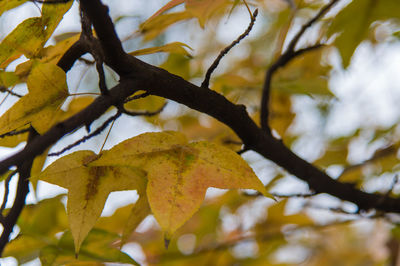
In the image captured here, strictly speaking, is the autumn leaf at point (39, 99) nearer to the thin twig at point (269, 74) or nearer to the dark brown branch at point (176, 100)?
the dark brown branch at point (176, 100)

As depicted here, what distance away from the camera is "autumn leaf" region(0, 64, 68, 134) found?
0.97 feet

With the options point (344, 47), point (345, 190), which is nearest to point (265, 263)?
point (345, 190)

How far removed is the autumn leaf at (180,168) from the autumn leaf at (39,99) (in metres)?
0.06

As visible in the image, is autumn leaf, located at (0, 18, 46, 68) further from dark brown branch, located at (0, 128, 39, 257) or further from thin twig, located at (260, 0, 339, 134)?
thin twig, located at (260, 0, 339, 134)

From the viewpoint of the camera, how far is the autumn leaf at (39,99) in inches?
11.6

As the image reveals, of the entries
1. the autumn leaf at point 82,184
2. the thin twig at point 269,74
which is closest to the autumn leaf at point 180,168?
the autumn leaf at point 82,184

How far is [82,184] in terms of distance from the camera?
326 millimetres

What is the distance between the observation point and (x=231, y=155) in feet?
1.05

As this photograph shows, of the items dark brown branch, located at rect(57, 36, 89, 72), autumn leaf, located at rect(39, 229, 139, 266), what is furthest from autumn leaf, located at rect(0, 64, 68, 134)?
autumn leaf, located at rect(39, 229, 139, 266)

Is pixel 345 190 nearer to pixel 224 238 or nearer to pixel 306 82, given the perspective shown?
pixel 306 82

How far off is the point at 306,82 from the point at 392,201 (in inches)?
7.6

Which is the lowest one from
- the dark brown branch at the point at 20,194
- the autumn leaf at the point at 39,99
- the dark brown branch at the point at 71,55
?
the dark brown branch at the point at 20,194

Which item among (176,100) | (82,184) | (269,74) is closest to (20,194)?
(82,184)

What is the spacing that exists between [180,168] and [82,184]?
9 centimetres
